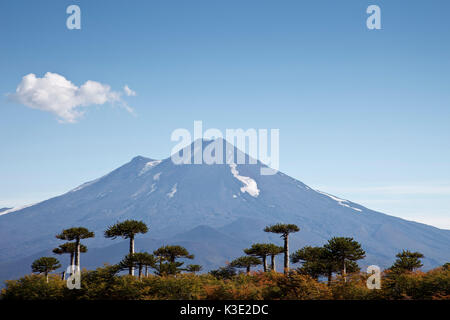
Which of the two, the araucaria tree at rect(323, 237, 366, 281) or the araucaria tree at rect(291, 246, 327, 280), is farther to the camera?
the araucaria tree at rect(323, 237, 366, 281)

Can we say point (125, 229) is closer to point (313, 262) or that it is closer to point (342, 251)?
point (313, 262)

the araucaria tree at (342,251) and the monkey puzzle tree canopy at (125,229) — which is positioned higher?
the monkey puzzle tree canopy at (125,229)

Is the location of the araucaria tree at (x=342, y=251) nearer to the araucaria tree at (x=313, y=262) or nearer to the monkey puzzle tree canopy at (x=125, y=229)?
the araucaria tree at (x=313, y=262)

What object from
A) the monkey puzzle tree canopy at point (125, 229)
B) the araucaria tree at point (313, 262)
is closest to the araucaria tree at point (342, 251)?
the araucaria tree at point (313, 262)

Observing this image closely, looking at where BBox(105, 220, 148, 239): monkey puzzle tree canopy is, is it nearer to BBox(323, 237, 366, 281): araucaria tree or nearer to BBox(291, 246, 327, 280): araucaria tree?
BBox(291, 246, 327, 280): araucaria tree

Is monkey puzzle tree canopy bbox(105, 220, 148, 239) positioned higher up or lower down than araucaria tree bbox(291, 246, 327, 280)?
higher up

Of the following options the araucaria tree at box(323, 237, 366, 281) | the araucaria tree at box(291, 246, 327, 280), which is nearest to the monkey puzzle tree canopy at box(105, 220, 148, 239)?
the araucaria tree at box(291, 246, 327, 280)

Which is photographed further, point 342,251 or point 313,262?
point 342,251

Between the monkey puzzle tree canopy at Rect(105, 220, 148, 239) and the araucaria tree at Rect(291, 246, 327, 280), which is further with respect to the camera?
the monkey puzzle tree canopy at Rect(105, 220, 148, 239)

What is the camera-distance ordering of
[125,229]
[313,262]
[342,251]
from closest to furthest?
[313,262] → [125,229] → [342,251]

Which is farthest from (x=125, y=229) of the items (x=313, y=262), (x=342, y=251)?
(x=342, y=251)
